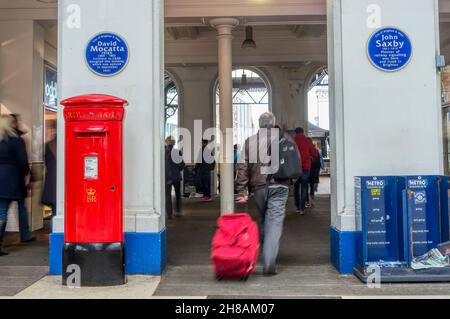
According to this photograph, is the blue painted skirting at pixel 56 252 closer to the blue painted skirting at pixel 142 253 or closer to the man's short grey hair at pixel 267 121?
the blue painted skirting at pixel 142 253

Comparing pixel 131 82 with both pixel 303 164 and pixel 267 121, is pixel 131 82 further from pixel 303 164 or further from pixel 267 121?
pixel 303 164

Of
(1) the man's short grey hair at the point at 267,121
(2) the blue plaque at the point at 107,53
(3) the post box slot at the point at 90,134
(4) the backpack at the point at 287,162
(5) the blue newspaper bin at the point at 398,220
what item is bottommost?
(5) the blue newspaper bin at the point at 398,220

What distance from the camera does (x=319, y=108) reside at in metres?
18.5

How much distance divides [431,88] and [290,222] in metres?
4.07

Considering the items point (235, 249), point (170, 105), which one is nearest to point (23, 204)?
point (235, 249)

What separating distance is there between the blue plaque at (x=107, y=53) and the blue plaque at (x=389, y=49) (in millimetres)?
2572

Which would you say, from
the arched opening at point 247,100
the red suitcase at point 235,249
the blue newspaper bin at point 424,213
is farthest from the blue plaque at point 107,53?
the arched opening at point 247,100

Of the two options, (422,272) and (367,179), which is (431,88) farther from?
(422,272)

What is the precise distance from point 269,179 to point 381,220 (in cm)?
117

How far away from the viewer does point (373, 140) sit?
4.77 m

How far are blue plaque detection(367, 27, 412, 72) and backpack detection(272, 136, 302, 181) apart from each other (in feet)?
4.06

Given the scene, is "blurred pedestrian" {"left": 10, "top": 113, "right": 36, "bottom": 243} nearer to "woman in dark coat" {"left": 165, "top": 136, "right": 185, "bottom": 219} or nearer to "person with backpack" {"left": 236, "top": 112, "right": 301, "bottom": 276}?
"woman in dark coat" {"left": 165, "top": 136, "right": 185, "bottom": 219}

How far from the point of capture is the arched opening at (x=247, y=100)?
52.1 ft
